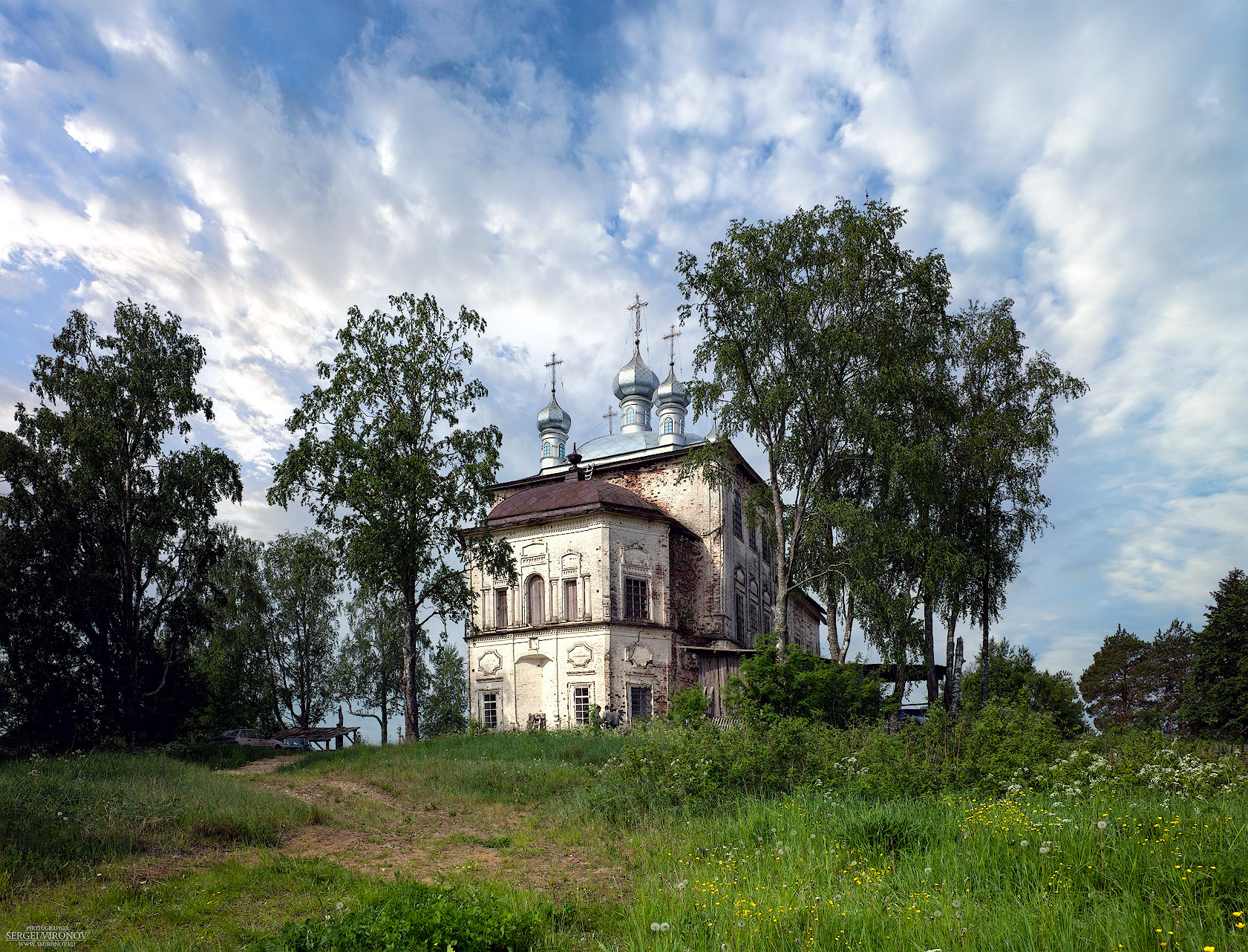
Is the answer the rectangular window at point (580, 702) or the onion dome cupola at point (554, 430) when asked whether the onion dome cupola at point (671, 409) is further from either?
the rectangular window at point (580, 702)

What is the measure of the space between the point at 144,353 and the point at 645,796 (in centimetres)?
1832

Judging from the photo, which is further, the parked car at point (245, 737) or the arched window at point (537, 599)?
the parked car at point (245, 737)

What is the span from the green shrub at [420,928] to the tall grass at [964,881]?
83cm

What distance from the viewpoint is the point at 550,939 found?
18.4 feet

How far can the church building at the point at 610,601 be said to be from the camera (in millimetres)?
25734

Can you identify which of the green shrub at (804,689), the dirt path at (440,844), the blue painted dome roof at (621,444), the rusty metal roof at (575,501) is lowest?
the dirt path at (440,844)

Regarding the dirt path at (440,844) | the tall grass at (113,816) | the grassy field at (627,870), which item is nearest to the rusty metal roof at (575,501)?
the dirt path at (440,844)

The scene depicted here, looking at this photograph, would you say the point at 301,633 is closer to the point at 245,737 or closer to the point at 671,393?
the point at 245,737

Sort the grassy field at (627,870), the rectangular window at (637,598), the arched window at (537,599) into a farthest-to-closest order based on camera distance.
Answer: the arched window at (537,599)
the rectangular window at (637,598)
the grassy field at (627,870)

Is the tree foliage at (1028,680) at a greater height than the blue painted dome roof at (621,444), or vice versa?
the blue painted dome roof at (621,444)

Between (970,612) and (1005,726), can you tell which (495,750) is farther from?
(970,612)

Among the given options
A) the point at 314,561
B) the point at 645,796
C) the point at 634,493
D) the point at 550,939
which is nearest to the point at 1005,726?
the point at 645,796

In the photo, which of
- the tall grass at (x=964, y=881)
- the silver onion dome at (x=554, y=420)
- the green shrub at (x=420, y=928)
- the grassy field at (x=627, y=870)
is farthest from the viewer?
the silver onion dome at (x=554, y=420)

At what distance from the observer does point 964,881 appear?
554 cm
